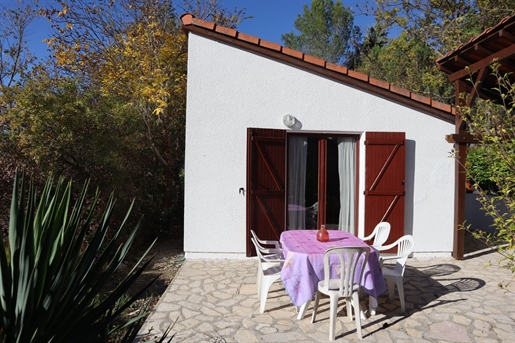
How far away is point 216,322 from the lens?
13.4 feet

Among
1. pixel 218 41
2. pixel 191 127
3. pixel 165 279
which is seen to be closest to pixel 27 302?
pixel 165 279

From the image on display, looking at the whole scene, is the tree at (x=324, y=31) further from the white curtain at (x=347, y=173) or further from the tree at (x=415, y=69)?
the white curtain at (x=347, y=173)

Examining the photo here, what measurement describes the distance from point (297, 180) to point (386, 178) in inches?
67.9

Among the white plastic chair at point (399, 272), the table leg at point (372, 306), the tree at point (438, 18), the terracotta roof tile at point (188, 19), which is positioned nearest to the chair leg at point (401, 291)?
the white plastic chair at point (399, 272)

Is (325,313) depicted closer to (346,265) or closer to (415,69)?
(346,265)

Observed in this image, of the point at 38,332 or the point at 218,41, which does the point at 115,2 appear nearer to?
the point at 218,41

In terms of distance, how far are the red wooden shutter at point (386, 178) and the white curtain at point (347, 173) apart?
14.4 inches

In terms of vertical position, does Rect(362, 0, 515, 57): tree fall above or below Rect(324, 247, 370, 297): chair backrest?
above

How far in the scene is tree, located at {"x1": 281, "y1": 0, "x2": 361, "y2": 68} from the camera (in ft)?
68.1

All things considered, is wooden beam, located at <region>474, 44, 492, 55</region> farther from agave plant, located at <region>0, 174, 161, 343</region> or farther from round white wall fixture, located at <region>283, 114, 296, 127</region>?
agave plant, located at <region>0, 174, 161, 343</region>

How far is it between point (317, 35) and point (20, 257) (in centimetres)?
2152

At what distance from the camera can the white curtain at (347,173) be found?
7160mm

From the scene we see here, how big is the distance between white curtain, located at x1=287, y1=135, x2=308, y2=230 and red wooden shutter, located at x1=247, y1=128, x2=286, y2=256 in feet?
0.93

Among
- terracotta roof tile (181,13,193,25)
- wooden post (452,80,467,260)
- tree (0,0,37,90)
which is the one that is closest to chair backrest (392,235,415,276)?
wooden post (452,80,467,260)
